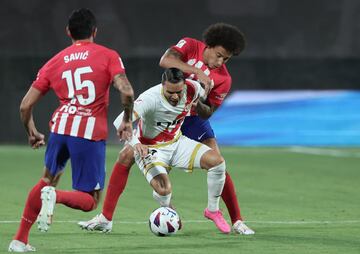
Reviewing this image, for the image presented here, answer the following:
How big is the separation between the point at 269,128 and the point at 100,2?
12.9 feet

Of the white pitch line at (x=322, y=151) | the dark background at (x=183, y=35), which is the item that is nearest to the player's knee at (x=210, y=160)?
the white pitch line at (x=322, y=151)

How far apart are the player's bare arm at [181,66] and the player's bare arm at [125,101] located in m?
1.22

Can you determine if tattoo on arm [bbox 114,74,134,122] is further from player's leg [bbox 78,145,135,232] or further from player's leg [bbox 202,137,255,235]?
player's leg [bbox 202,137,255,235]

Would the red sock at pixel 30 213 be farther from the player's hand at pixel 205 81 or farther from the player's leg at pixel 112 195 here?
the player's hand at pixel 205 81

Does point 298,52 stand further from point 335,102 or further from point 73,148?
point 73,148

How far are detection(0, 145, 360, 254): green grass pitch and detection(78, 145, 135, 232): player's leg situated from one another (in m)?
0.10

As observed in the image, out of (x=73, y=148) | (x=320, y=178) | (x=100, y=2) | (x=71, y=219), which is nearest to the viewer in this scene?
(x=73, y=148)

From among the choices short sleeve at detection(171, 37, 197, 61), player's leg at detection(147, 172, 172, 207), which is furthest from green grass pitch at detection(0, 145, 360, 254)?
short sleeve at detection(171, 37, 197, 61)

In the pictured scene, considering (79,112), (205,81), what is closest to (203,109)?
(205,81)

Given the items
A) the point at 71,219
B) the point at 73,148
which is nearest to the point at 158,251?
the point at 73,148

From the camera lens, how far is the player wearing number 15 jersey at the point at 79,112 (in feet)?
25.2

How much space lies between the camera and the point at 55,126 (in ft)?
25.6

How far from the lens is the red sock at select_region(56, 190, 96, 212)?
756 centimetres

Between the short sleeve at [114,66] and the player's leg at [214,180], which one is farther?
the player's leg at [214,180]
